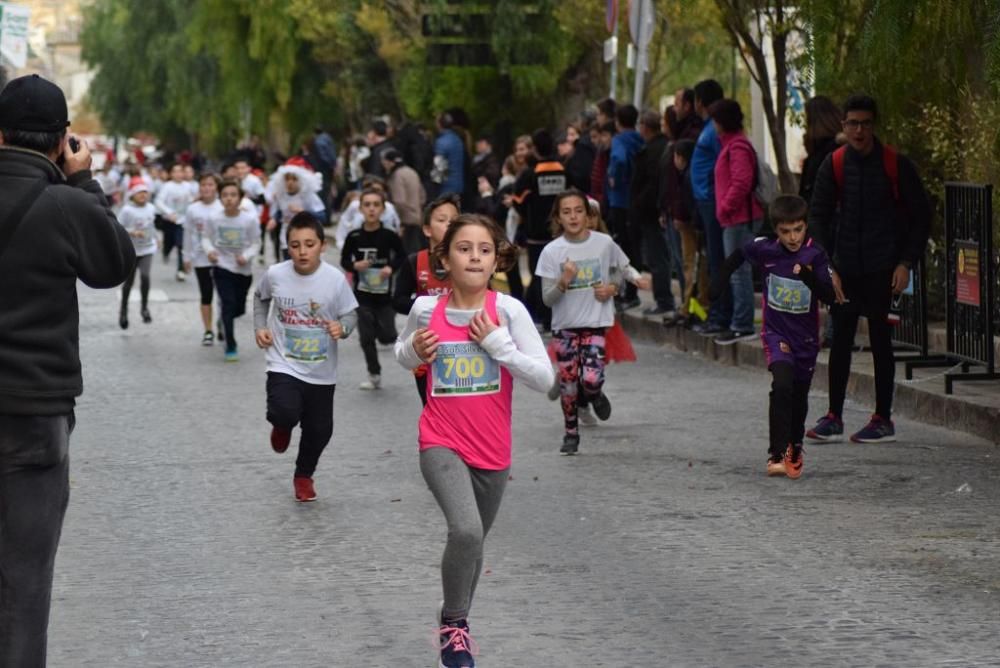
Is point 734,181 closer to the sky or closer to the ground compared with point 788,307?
closer to the sky

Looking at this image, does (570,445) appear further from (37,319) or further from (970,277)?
(37,319)

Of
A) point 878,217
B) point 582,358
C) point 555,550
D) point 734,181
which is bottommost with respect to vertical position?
point 555,550

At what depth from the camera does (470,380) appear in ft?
21.4

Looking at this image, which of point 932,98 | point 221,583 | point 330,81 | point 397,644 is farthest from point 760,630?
point 330,81

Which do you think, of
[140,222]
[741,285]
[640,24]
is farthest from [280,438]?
[140,222]

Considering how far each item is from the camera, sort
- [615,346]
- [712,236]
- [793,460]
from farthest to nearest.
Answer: [712,236]
[615,346]
[793,460]

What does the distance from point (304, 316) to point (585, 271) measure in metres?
2.05

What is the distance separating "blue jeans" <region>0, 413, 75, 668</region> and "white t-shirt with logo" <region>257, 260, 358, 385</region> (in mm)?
4613

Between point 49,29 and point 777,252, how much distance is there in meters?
193

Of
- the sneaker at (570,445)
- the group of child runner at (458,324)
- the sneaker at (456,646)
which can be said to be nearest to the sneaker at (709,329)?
the group of child runner at (458,324)

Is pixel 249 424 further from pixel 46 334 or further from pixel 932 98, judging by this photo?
pixel 46 334

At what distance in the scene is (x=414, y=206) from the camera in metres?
21.7

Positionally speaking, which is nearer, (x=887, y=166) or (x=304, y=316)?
(x=304, y=316)

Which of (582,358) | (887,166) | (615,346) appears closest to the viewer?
(887,166)
